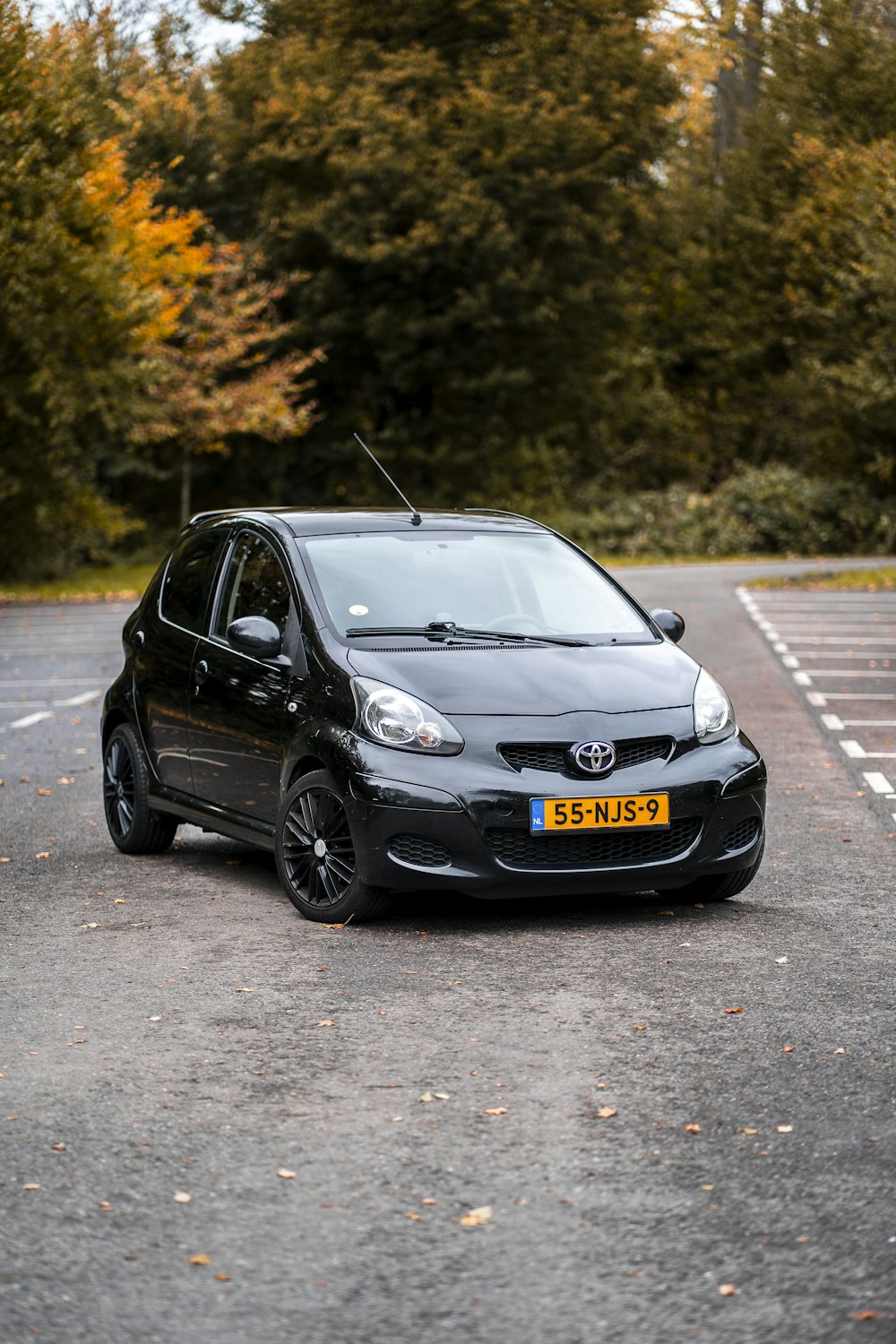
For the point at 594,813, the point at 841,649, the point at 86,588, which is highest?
the point at 594,813

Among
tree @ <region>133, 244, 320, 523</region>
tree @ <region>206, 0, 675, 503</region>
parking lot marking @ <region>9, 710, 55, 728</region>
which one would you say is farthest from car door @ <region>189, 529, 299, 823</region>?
tree @ <region>206, 0, 675, 503</region>

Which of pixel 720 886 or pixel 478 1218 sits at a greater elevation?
pixel 478 1218

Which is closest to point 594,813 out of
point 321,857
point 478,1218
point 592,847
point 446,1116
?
point 592,847

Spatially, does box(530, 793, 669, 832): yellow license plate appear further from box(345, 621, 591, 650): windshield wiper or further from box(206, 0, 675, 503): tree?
box(206, 0, 675, 503): tree

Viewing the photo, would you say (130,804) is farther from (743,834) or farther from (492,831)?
(743,834)

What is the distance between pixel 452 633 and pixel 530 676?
0.56 meters

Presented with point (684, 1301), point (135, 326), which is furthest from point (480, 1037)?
point (135, 326)

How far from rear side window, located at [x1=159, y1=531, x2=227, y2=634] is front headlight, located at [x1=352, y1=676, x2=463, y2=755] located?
1.72 m

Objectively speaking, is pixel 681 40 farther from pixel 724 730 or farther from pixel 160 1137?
pixel 160 1137

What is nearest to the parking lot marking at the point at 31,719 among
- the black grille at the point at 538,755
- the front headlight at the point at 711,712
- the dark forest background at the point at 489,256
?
the front headlight at the point at 711,712

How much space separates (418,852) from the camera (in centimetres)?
716

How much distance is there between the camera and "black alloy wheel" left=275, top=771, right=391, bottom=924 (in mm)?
7328

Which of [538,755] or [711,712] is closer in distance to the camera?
[538,755]

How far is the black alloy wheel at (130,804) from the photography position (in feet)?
30.3
